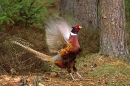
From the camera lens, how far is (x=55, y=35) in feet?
26.2

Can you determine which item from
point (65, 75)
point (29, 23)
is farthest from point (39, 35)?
point (65, 75)

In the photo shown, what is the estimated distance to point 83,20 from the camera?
11289 mm

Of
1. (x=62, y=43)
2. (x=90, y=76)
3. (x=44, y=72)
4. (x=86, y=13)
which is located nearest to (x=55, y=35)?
(x=62, y=43)

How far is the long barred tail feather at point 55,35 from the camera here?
26.1 feet

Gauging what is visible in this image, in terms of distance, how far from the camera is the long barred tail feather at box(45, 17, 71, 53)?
7953 mm

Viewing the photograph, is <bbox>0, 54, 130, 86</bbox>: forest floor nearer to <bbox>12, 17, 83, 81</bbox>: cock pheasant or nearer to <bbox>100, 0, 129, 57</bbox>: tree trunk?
<bbox>100, 0, 129, 57</bbox>: tree trunk

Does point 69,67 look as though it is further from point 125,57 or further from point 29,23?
point 29,23

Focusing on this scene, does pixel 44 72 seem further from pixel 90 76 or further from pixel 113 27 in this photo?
pixel 113 27

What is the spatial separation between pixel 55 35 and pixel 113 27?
6.90 feet

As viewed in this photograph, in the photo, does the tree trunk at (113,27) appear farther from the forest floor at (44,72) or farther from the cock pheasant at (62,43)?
the cock pheasant at (62,43)

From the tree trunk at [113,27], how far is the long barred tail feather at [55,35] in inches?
67.3

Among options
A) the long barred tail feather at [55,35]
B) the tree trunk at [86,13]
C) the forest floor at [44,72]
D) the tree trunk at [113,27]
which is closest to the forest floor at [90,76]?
the forest floor at [44,72]

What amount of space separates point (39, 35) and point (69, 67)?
2776mm

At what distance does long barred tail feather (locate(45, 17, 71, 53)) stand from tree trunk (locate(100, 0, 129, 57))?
171 centimetres
